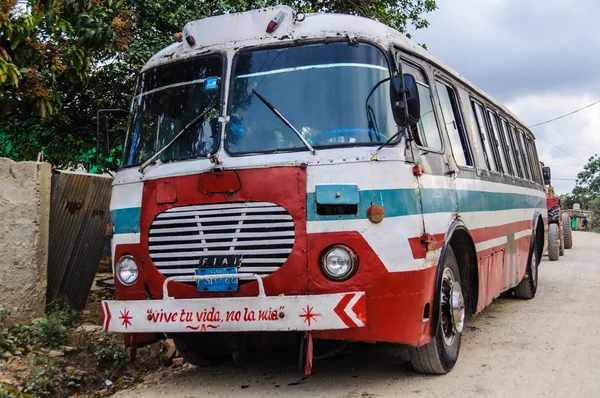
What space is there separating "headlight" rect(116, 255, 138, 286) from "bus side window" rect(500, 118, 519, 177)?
5.46 m

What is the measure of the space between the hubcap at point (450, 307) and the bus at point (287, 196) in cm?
1

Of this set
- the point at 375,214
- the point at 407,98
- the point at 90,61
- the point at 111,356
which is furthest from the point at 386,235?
the point at 90,61

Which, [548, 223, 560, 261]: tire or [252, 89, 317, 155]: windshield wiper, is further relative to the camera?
[548, 223, 560, 261]: tire

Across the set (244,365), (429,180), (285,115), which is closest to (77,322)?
(244,365)

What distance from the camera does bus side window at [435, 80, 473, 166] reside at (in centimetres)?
608

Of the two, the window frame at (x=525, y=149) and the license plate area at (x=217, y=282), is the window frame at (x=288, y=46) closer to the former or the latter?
the license plate area at (x=217, y=282)

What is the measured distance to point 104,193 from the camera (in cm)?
796

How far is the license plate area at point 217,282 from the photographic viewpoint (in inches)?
182

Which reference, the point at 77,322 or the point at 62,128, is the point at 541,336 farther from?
the point at 62,128

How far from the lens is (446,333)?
5512 millimetres

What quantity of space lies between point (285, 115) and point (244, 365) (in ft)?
7.72

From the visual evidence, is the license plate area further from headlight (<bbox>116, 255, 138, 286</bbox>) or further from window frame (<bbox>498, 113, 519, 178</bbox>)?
window frame (<bbox>498, 113, 519, 178</bbox>)

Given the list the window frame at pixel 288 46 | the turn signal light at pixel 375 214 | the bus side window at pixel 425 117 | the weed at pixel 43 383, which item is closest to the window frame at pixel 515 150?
the bus side window at pixel 425 117

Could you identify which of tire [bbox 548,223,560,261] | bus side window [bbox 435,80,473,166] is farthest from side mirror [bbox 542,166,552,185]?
bus side window [bbox 435,80,473,166]
